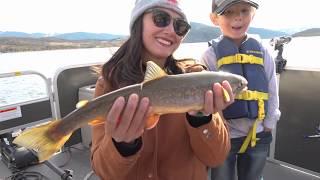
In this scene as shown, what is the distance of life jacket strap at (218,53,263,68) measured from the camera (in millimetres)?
3708

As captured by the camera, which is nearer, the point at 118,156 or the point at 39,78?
the point at 118,156

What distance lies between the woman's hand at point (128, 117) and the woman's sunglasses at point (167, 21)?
754 millimetres

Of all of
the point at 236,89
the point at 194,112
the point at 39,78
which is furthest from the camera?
the point at 39,78

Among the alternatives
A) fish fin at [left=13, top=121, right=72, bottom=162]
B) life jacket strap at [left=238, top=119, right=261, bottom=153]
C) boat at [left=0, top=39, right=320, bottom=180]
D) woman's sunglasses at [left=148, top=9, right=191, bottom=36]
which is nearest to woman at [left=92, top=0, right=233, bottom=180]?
woman's sunglasses at [left=148, top=9, right=191, bottom=36]

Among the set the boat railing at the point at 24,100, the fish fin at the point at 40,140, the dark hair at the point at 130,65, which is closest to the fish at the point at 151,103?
the fish fin at the point at 40,140

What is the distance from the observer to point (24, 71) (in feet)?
17.1

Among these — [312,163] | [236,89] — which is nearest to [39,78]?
[236,89]

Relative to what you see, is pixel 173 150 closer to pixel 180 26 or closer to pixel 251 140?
pixel 180 26

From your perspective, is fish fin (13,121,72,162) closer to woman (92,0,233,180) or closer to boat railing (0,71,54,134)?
woman (92,0,233,180)

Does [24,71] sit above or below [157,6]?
below

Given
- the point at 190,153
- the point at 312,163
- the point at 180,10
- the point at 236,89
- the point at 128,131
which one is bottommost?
the point at 312,163

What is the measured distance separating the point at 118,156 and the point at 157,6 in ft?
3.80

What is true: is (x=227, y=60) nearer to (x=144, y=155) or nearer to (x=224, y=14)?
(x=224, y=14)

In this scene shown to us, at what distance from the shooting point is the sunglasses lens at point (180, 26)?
2.52m
